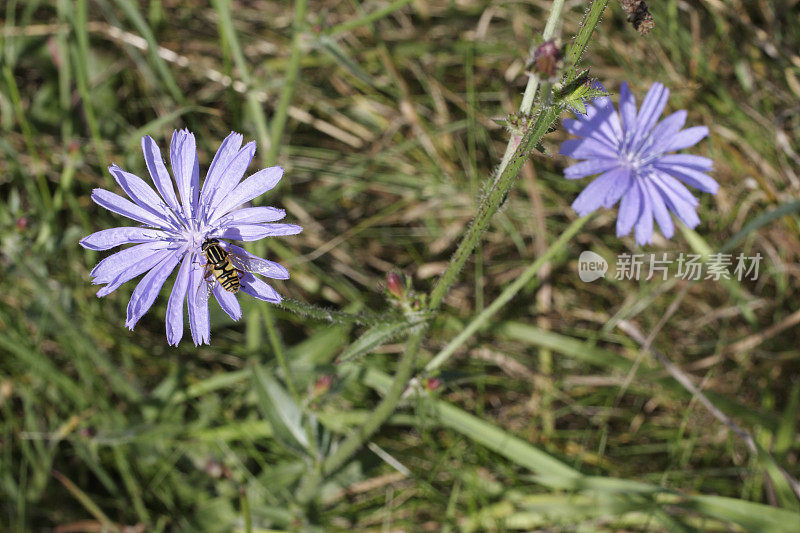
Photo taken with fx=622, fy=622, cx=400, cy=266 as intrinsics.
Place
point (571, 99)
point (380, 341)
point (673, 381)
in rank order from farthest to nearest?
point (673, 381) < point (380, 341) < point (571, 99)

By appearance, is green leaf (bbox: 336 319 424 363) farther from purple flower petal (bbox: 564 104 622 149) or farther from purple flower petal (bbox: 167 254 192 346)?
purple flower petal (bbox: 564 104 622 149)

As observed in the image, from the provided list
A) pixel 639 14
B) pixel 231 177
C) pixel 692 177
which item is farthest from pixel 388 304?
pixel 639 14

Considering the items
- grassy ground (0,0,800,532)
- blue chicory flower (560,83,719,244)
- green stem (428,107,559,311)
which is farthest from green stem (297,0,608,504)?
blue chicory flower (560,83,719,244)

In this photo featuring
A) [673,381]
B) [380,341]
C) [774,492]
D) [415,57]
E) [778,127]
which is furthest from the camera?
[415,57]

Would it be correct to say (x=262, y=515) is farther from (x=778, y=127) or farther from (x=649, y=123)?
(x=778, y=127)

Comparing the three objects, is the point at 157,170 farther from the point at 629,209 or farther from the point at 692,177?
the point at 692,177

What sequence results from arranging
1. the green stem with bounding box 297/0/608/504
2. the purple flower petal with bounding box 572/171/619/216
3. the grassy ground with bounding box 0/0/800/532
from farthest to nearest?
the grassy ground with bounding box 0/0/800/532, the purple flower petal with bounding box 572/171/619/216, the green stem with bounding box 297/0/608/504

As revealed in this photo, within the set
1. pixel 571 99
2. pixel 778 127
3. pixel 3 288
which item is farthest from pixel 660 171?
pixel 3 288

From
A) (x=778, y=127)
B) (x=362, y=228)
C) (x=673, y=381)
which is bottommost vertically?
(x=673, y=381)
